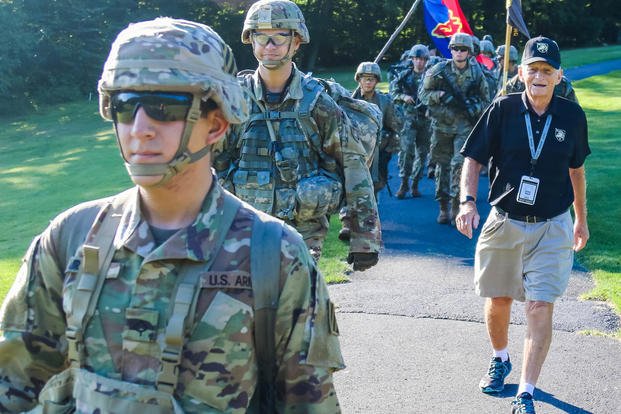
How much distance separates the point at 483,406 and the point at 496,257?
Result: 982mm

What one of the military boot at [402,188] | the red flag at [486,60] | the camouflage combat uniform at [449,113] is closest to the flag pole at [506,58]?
the camouflage combat uniform at [449,113]

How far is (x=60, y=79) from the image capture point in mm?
36000

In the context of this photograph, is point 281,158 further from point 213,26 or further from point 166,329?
point 213,26

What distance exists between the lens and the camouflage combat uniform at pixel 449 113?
12.0 meters

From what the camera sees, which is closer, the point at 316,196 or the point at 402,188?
the point at 316,196

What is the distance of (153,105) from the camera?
2281mm

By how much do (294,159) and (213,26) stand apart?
3688 cm

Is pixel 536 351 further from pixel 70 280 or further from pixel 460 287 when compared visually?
pixel 70 280

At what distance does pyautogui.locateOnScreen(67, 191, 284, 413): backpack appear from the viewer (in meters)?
2.19

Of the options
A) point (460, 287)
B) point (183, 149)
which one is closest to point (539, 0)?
point (460, 287)

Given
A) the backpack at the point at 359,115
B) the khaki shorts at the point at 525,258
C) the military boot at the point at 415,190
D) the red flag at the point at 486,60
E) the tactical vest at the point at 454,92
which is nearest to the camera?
the khaki shorts at the point at 525,258

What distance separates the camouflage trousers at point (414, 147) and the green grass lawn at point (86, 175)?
191 cm

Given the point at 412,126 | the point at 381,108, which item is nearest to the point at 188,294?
the point at 381,108

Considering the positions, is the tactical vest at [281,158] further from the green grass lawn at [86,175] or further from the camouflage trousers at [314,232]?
the green grass lawn at [86,175]
